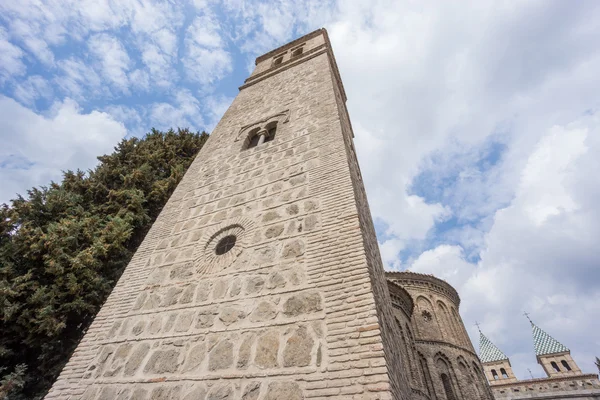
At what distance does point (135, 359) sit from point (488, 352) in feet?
130

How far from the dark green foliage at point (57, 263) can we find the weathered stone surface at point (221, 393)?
3848 millimetres

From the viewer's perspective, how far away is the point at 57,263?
526cm

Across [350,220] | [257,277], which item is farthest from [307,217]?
[257,277]

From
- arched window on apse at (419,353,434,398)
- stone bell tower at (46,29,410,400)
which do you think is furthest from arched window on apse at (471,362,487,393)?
stone bell tower at (46,29,410,400)

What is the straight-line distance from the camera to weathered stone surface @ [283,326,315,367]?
2275mm

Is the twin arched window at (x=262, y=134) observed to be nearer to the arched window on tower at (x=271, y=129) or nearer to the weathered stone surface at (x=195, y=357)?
the arched window on tower at (x=271, y=129)

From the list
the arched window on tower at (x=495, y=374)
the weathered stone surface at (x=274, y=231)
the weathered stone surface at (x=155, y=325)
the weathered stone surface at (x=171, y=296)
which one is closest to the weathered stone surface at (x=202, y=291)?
the weathered stone surface at (x=171, y=296)

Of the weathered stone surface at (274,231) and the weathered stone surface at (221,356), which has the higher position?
the weathered stone surface at (274,231)

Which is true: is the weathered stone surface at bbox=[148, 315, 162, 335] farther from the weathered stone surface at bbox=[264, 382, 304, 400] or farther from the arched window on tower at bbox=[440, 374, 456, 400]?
the arched window on tower at bbox=[440, 374, 456, 400]

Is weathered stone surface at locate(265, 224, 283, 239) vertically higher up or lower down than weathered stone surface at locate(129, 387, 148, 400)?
higher up

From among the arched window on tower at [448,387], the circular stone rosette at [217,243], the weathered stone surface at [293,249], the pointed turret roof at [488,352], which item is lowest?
the weathered stone surface at [293,249]

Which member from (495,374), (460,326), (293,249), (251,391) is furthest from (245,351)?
(495,374)

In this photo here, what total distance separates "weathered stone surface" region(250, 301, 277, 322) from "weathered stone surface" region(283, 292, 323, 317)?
0.12 metres

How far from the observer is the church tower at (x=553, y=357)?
1129 inches
